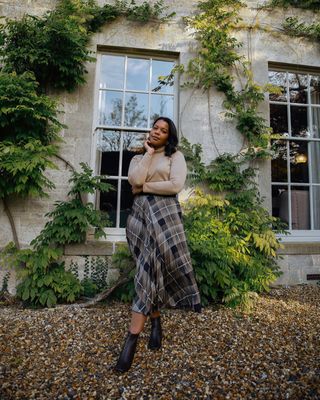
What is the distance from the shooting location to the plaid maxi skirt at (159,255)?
1.97 m

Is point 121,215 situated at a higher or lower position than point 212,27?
lower

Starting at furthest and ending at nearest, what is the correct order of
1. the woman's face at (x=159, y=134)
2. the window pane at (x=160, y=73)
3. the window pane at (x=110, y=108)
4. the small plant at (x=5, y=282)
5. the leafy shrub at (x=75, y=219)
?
the window pane at (x=160, y=73) → the window pane at (x=110, y=108) → the small plant at (x=5, y=282) → the leafy shrub at (x=75, y=219) → the woman's face at (x=159, y=134)

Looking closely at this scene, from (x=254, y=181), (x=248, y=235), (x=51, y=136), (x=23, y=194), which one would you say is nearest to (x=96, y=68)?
(x=51, y=136)

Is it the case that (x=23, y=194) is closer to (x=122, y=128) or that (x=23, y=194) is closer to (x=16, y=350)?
(x=122, y=128)

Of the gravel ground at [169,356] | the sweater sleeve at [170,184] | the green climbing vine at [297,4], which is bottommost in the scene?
the gravel ground at [169,356]

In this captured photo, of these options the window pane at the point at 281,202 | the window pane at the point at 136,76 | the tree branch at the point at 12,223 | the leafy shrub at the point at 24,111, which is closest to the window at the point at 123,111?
the window pane at the point at 136,76

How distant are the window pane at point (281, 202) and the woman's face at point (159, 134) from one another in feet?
8.97

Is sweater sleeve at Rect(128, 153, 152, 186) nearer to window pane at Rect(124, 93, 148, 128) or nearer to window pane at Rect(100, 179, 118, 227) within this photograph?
window pane at Rect(100, 179, 118, 227)

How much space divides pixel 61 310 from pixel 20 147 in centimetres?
193

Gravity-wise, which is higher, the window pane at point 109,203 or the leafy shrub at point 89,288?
the window pane at point 109,203

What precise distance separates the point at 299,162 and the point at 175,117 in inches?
81.5

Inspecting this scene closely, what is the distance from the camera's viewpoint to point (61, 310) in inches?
117

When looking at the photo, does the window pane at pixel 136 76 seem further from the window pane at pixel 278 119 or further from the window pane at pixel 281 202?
the window pane at pixel 281 202

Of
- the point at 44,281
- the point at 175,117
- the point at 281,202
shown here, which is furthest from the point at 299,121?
the point at 44,281
